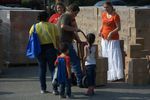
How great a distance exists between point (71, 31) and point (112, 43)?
1811mm

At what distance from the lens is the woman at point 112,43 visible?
Answer: 1291cm

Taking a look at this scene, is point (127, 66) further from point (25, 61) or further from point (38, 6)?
point (38, 6)

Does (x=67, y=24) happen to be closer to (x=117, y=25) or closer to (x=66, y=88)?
(x=66, y=88)

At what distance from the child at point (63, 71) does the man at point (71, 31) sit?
0.54m

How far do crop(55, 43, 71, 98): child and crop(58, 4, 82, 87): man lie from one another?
21.4 inches

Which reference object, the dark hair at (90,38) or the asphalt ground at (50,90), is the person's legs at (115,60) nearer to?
the asphalt ground at (50,90)

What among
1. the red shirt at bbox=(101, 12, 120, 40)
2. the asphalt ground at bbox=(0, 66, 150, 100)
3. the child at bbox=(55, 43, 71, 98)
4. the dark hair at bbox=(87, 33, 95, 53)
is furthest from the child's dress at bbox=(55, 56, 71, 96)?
the red shirt at bbox=(101, 12, 120, 40)

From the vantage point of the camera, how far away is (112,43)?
42.6ft

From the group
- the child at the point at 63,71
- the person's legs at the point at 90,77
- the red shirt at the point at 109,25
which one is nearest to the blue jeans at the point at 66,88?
the child at the point at 63,71

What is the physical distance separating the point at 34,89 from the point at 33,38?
56.0 inches

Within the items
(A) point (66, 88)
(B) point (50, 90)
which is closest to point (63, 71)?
(A) point (66, 88)

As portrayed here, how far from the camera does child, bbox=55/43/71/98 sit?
429 inches

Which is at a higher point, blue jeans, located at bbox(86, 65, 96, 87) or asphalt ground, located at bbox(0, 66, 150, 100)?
blue jeans, located at bbox(86, 65, 96, 87)

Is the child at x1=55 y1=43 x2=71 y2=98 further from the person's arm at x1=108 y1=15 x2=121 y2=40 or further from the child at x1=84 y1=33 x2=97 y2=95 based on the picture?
the person's arm at x1=108 y1=15 x2=121 y2=40
